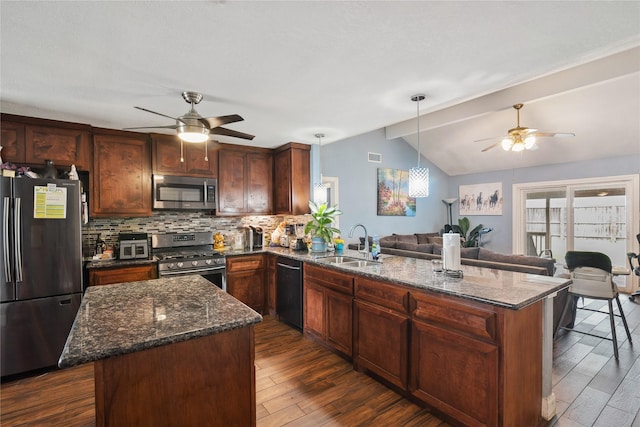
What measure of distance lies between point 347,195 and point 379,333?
371 centimetres

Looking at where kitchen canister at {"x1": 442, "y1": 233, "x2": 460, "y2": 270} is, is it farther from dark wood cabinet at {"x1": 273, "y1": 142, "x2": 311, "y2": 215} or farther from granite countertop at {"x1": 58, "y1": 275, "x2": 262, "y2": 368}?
dark wood cabinet at {"x1": 273, "y1": 142, "x2": 311, "y2": 215}

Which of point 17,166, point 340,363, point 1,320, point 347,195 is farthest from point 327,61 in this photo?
point 347,195

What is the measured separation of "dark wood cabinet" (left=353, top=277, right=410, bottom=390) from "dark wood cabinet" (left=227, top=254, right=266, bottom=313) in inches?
68.9

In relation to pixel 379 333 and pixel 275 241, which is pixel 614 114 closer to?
pixel 379 333

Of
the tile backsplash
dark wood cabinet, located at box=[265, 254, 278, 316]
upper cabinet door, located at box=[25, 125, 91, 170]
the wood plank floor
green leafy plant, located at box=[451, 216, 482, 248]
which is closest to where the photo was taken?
the wood plank floor

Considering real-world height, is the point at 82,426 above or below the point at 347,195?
below

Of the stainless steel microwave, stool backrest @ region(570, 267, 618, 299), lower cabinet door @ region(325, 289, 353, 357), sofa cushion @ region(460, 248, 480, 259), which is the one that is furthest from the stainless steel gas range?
stool backrest @ region(570, 267, 618, 299)

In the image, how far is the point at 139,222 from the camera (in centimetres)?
382

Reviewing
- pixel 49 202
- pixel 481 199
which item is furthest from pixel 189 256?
pixel 481 199

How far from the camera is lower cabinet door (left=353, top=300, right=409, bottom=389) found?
86.3 inches

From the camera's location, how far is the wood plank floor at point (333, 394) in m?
2.04

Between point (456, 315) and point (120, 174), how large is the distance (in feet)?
12.1

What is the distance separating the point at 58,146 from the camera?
10.1 ft

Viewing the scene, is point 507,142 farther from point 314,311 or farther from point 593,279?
point 314,311
